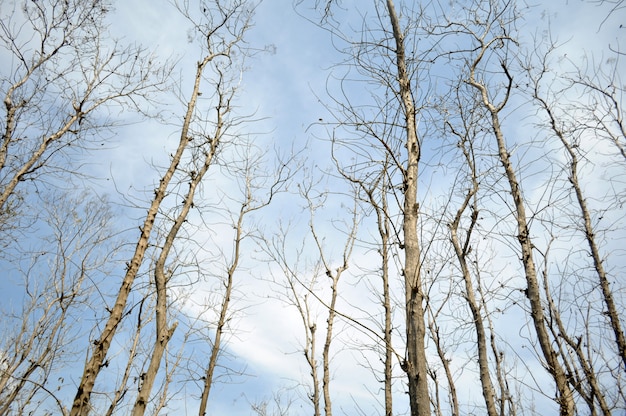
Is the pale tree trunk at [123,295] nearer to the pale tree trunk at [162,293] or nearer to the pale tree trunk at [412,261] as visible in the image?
the pale tree trunk at [162,293]

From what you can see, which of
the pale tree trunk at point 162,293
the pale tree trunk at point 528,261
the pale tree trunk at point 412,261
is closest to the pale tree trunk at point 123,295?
the pale tree trunk at point 162,293

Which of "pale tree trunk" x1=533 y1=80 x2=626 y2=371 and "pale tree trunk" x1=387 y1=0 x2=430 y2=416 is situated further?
"pale tree trunk" x1=533 y1=80 x2=626 y2=371

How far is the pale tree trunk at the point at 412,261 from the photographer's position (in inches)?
79.2

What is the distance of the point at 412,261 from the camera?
240 cm

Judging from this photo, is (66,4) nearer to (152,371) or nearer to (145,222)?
(145,222)

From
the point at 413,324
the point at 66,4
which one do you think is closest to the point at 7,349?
the point at 66,4

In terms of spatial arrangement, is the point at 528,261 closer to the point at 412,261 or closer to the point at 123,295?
the point at 412,261

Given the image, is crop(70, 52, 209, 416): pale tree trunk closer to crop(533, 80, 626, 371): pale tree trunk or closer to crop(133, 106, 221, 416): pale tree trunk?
crop(133, 106, 221, 416): pale tree trunk

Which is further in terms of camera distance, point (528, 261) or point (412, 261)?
point (528, 261)

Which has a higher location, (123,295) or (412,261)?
(123,295)

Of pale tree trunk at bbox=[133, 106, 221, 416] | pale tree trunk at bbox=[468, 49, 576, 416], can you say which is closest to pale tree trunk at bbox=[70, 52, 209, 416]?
pale tree trunk at bbox=[133, 106, 221, 416]

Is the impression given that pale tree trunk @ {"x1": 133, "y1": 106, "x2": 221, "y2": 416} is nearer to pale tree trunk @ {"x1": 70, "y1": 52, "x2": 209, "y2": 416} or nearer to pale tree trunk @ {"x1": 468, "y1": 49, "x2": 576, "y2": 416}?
pale tree trunk @ {"x1": 70, "y1": 52, "x2": 209, "y2": 416}

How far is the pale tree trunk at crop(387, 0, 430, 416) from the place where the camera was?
201 centimetres

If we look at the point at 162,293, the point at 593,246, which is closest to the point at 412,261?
the point at 162,293
